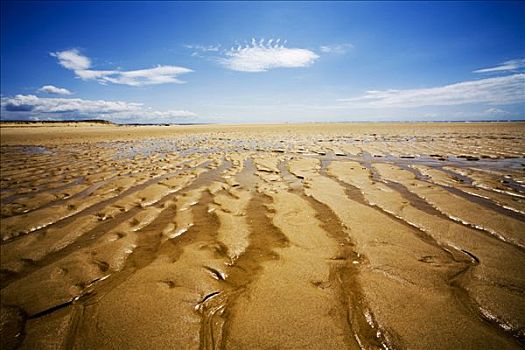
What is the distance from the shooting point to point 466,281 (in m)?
2.22

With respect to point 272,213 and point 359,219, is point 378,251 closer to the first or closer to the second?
point 359,219

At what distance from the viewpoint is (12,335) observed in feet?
6.22

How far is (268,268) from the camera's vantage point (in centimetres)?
254

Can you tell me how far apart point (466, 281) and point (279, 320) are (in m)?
1.64

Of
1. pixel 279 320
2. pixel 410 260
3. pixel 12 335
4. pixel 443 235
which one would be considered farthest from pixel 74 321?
pixel 443 235

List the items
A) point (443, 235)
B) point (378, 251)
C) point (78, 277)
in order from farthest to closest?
point (443, 235) → point (378, 251) → point (78, 277)

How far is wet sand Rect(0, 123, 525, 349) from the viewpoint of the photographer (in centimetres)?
180

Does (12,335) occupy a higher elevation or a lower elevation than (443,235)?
lower

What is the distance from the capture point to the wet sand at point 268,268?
1798 millimetres

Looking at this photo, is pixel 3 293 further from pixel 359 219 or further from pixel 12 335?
pixel 359 219

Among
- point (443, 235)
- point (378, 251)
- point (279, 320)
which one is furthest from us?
point (443, 235)

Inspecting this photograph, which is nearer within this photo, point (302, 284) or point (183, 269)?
point (302, 284)

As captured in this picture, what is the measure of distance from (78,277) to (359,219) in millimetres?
3331

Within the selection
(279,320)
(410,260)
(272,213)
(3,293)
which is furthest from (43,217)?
(410,260)
